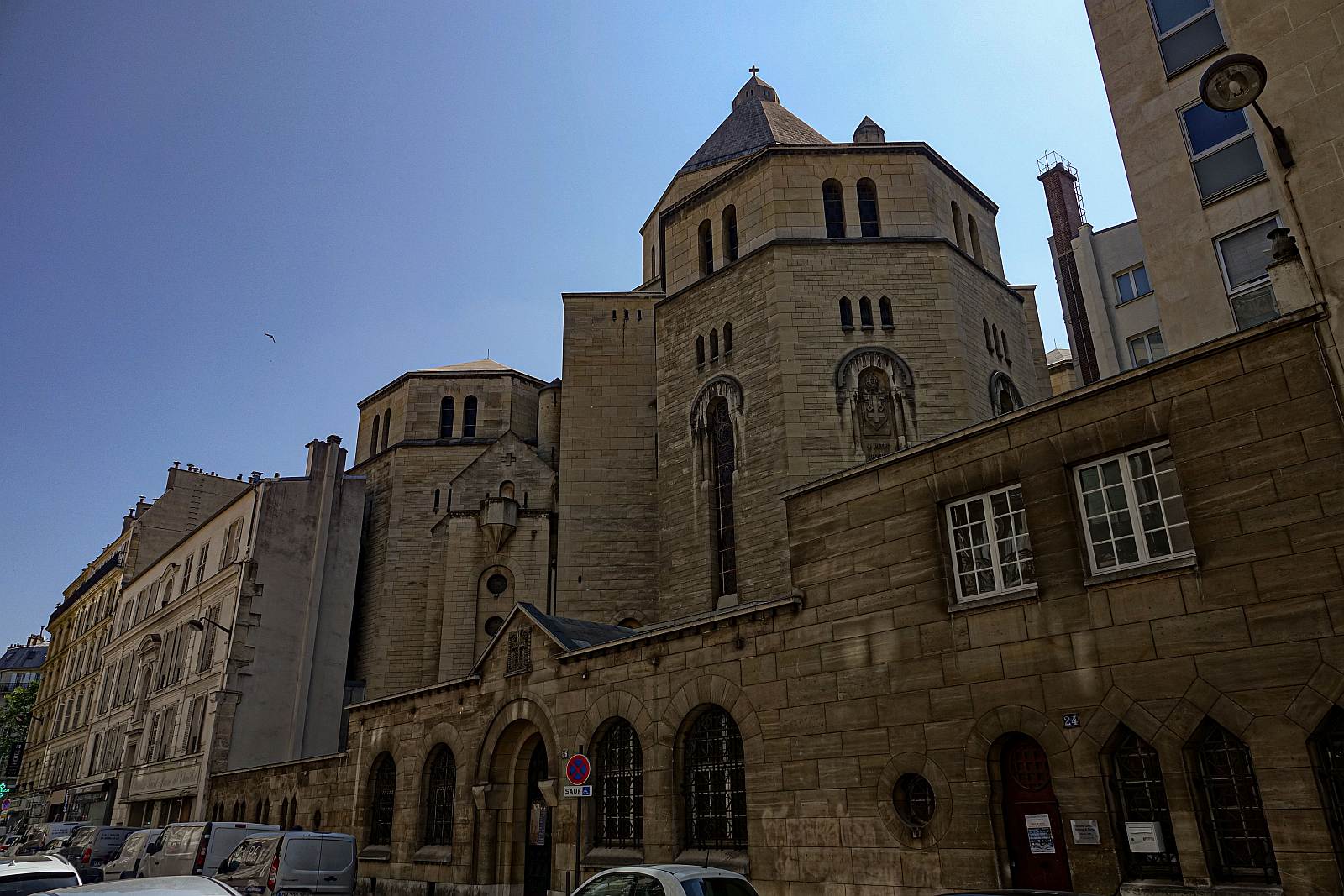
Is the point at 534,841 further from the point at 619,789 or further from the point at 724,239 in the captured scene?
the point at 724,239

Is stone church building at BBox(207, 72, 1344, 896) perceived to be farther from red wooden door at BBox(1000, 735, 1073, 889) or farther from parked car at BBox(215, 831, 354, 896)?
parked car at BBox(215, 831, 354, 896)

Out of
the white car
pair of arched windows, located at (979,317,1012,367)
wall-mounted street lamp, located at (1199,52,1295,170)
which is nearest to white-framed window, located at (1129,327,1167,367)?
pair of arched windows, located at (979,317,1012,367)

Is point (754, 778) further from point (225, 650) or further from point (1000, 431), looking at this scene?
point (225, 650)

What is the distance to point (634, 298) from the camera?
30812mm

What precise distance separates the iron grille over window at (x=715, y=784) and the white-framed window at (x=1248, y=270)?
380 inches

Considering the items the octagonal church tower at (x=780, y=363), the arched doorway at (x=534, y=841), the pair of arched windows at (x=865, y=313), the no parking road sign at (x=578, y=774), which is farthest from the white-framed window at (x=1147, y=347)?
the no parking road sign at (x=578, y=774)

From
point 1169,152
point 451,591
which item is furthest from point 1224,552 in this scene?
point 451,591

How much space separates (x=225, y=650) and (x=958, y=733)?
2662 centimetres

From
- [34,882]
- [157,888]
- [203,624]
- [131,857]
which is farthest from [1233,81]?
[203,624]

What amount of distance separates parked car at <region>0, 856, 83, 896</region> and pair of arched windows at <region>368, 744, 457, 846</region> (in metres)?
10.9

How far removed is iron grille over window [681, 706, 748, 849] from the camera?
542 inches

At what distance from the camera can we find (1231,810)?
8.95 meters

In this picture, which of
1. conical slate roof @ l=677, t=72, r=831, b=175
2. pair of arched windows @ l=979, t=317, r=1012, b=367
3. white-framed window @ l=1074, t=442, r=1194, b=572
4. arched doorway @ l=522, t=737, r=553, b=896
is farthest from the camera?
conical slate roof @ l=677, t=72, r=831, b=175

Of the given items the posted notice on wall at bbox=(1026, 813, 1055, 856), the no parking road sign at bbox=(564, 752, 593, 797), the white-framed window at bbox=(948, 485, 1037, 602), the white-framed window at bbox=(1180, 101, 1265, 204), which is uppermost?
the white-framed window at bbox=(1180, 101, 1265, 204)
